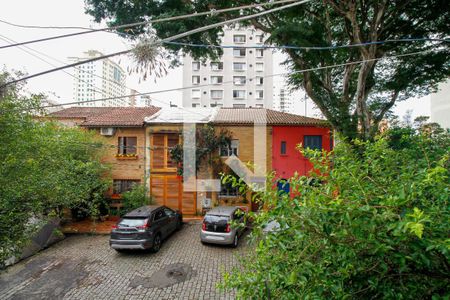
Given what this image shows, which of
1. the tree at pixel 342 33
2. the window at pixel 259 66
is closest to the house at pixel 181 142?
the tree at pixel 342 33

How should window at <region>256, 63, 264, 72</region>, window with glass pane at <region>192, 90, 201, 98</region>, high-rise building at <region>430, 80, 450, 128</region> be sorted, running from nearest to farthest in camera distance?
high-rise building at <region>430, 80, 450, 128</region> < window with glass pane at <region>192, 90, 201, 98</region> < window at <region>256, 63, 264, 72</region>

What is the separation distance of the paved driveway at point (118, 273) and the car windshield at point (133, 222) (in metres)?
1.27

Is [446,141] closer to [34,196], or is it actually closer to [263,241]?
[263,241]

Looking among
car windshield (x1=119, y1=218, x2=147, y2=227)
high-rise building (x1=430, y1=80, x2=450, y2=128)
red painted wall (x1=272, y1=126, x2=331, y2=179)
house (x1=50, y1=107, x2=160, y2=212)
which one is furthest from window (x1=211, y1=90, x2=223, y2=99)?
car windshield (x1=119, y1=218, x2=147, y2=227)

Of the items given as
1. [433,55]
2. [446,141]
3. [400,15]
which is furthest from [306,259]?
[433,55]

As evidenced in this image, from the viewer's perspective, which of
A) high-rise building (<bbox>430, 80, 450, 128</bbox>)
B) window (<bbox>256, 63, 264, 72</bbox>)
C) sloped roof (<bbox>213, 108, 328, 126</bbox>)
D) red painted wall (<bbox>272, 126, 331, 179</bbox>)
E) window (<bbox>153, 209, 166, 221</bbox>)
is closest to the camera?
window (<bbox>153, 209, 166, 221</bbox>)

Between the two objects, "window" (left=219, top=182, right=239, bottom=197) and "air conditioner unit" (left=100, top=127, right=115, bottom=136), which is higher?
"air conditioner unit" (left=100, top=127, right=115, bottom=136)

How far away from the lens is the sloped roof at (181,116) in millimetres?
14661

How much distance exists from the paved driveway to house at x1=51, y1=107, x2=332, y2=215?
4.33 meters

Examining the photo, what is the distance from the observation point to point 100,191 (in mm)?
13445

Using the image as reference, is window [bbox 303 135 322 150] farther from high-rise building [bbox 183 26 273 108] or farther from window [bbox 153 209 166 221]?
high-rise building [bbox 183 26 273 108]

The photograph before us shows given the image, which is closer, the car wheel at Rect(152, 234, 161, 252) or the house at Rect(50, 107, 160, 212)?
the car wheel at Rect(152, 234, 161, 252)

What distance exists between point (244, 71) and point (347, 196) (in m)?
41.8

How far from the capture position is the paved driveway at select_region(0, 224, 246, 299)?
23.2 feet
